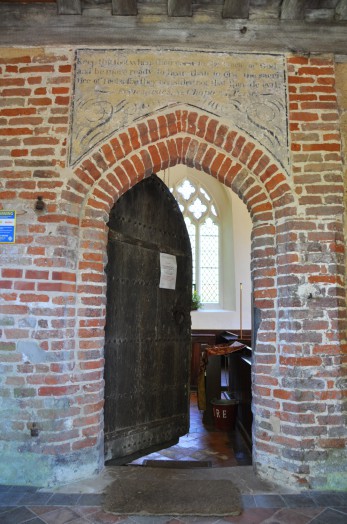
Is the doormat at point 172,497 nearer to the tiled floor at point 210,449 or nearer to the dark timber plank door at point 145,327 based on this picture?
the dark timber plank door at point 145,327

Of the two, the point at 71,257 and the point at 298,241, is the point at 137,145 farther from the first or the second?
the point at 298,241

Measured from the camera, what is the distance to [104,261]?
3551 millimetres

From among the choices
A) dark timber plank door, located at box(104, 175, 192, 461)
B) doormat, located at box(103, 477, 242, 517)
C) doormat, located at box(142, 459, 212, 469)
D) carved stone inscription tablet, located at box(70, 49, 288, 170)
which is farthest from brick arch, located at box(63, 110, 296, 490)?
doormat, located at box(142, 459, 212, 469)

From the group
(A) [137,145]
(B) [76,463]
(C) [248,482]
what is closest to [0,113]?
(A) [137,145]

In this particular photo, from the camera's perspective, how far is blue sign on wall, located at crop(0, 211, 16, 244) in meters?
3.35

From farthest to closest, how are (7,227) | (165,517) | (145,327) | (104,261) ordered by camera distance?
1. (145,327)
2. (104,261)
3. (7,227)
4. (165,517)

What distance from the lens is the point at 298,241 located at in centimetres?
337

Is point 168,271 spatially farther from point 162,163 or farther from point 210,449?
point 210,449

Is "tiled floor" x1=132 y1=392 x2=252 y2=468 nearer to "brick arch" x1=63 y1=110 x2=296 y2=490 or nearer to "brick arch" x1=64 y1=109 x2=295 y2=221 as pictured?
"brick arch" x1=63 y1=110 x2=296 y2=490

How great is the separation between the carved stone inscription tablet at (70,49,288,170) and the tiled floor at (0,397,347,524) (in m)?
2.59

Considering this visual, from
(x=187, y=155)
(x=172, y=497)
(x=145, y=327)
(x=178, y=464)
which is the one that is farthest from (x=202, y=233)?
(x=172, y=497)

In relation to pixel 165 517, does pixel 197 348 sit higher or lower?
higher

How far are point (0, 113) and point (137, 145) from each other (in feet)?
3.99

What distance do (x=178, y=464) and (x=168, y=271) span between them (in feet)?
6.43
